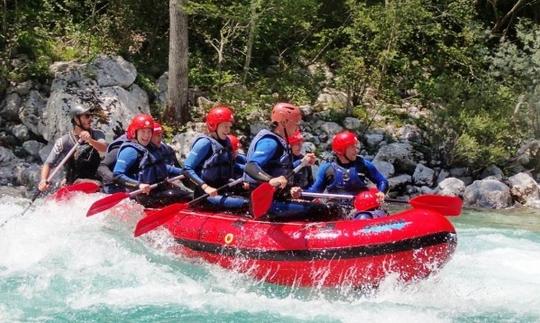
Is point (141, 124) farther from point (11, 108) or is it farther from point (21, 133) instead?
point (11, 108)

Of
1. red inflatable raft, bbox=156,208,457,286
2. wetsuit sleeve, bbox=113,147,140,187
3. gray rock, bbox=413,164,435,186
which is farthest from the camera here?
gray rock, bbox=413,164,435,186

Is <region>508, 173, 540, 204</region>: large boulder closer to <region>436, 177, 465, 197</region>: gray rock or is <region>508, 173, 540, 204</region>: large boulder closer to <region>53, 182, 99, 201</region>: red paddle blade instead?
<region>436, 177, 465, 197</region>: gray rock

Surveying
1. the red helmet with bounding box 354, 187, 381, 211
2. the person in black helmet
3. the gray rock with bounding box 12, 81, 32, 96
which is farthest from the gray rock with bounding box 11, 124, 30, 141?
the red helmet with bounding box 354, 187, 381, 211

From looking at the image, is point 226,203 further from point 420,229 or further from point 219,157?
point 420,229

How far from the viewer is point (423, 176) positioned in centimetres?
1178

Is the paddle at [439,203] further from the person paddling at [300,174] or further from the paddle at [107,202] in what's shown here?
the paddle at [107,202]

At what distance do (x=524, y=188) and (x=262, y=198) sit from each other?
7.14m

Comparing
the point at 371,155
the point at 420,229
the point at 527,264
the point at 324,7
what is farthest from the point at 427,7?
the point at 420,229

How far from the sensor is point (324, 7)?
1570cm

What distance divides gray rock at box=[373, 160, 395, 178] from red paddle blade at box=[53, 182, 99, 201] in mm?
5551

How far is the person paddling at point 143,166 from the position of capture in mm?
7242

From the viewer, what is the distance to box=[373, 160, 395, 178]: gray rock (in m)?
11.6

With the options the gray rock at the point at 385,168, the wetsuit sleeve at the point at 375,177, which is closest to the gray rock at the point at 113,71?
the gray rock at the point at 385,168

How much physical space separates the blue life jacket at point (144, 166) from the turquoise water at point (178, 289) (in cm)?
34
